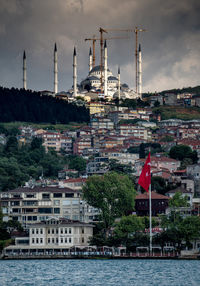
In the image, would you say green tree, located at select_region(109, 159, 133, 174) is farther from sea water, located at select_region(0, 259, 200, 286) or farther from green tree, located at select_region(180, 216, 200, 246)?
sea water, located at select_region(0, 259, 200, 286)

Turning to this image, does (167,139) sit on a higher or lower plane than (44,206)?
higher

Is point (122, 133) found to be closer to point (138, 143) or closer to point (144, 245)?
point (138, 143)

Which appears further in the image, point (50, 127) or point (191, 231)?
point (50, 127)

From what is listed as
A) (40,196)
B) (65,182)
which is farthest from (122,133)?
(40,196)

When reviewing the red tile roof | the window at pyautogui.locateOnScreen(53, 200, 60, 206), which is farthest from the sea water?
the red tile roof

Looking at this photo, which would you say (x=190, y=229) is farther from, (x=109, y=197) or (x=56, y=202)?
(x=56, y=202)

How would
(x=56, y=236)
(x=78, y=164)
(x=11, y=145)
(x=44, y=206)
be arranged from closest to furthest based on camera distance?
(x=56, y=236) < (x=44, y=206) < (x=78, y=164) < (x=11, y=145)

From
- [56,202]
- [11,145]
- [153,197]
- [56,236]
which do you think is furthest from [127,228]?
[11,145]

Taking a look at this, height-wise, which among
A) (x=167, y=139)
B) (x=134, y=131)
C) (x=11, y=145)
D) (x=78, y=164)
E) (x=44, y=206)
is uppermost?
(x=134, y=131)
